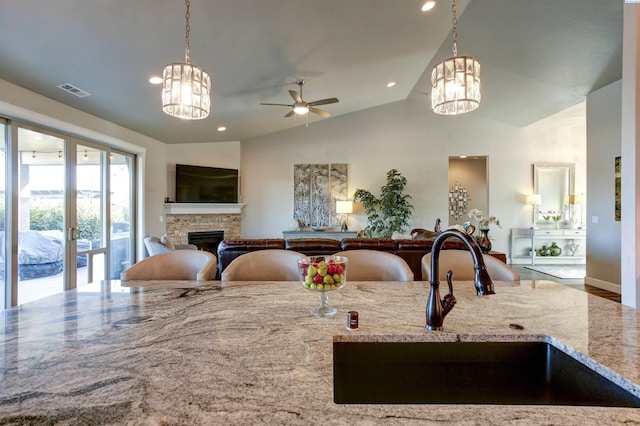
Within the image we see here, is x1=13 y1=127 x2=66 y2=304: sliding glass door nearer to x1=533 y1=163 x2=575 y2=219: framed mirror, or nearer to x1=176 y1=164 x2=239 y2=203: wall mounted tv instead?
x1=176 y1=164 x2=239 y2=203: wall mounted tv

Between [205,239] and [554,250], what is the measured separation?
7.65 metres

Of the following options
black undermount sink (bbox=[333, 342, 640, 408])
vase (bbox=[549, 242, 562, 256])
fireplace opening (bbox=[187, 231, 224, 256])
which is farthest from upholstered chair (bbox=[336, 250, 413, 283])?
vase (bbox=[549, 242, 562, 256])

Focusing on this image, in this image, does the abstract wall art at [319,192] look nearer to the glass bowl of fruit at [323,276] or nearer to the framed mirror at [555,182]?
the framed mirror at [555,182]

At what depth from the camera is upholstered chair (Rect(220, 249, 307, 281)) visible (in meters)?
1.97

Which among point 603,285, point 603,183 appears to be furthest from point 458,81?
point 603,285

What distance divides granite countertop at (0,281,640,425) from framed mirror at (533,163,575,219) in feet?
22.1

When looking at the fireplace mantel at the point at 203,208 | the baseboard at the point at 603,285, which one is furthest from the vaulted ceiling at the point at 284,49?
the baseboard at the point at 603,285

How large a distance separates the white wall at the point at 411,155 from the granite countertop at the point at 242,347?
569 cm

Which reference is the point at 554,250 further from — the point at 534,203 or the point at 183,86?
the point at 183,86

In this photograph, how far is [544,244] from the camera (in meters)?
6.93

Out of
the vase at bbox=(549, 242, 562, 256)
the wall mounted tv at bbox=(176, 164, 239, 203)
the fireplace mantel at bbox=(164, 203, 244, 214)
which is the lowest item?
the vase at bbox=(549, 242, 562, 256)

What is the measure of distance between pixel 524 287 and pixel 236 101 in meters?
4.56

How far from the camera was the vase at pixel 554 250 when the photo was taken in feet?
22.3

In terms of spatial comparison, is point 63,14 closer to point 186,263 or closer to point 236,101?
point 186,263
